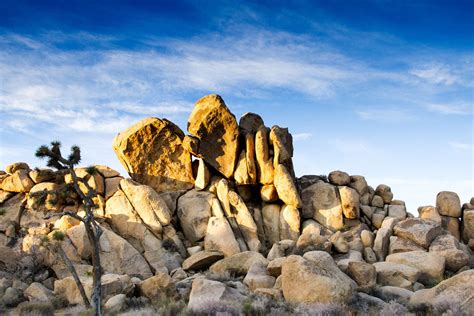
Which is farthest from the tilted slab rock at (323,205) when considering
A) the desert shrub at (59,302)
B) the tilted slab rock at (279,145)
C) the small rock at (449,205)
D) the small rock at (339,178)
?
the desert shrub at (59,302)

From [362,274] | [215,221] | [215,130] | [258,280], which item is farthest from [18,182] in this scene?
[362,274]

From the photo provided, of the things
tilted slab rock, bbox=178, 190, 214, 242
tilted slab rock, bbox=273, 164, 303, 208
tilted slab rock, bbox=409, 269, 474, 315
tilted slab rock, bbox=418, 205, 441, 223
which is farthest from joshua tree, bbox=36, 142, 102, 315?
tilted slab rock, bbox=418, 205, 441, 223

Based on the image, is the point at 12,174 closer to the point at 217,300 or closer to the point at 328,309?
the point at 217,300

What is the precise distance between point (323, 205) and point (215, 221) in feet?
30.2

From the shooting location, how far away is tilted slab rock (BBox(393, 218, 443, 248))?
31.2 metres

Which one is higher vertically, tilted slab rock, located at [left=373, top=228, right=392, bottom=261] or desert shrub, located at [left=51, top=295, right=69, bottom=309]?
tilted slab rock, located at [left=373, top=228, right=392, bottom=261]

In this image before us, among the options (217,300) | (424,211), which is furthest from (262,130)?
(217,300)

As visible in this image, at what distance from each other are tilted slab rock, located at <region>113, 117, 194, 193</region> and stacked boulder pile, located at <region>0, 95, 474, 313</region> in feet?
0.28

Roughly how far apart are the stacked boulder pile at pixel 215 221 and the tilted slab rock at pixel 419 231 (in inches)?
3.1

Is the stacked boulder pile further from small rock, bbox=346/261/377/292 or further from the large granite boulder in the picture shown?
the large granite boulder

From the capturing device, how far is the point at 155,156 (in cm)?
3844

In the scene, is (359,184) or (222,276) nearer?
(222,276)

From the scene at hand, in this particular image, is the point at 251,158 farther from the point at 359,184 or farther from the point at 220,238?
the point at 359,184

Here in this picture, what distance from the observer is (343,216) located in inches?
1467
